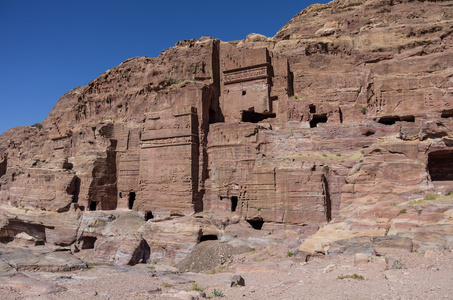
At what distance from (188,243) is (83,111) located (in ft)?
79.7

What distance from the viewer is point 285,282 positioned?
418 inches

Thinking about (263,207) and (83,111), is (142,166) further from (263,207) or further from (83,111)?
(83,111)

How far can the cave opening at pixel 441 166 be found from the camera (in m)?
18.3

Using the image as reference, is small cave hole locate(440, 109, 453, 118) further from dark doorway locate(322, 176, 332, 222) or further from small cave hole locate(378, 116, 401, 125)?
dark doorway locate(322, 176, 332, 222)

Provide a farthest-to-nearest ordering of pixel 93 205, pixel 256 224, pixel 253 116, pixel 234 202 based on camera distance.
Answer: pixel 93 205, pixel 253 116, pixel 234 202, pixel 256 224

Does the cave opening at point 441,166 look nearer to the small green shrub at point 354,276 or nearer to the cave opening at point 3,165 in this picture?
the small green shrub at point 354,276

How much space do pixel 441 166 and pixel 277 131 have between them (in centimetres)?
997

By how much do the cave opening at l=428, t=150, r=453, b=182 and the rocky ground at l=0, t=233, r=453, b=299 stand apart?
30.2 ft

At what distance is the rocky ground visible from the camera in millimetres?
8273

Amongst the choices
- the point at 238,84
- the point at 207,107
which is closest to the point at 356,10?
the point at 238,84

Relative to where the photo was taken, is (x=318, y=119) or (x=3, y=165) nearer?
(x=318, y=119)

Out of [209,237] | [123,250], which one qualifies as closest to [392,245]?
[209,237]

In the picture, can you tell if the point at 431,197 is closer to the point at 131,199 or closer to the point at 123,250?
the point at 123,250

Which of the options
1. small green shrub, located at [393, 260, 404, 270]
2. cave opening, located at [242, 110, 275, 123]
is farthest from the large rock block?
small green shrub, located at [393, 260, 404, 270]
